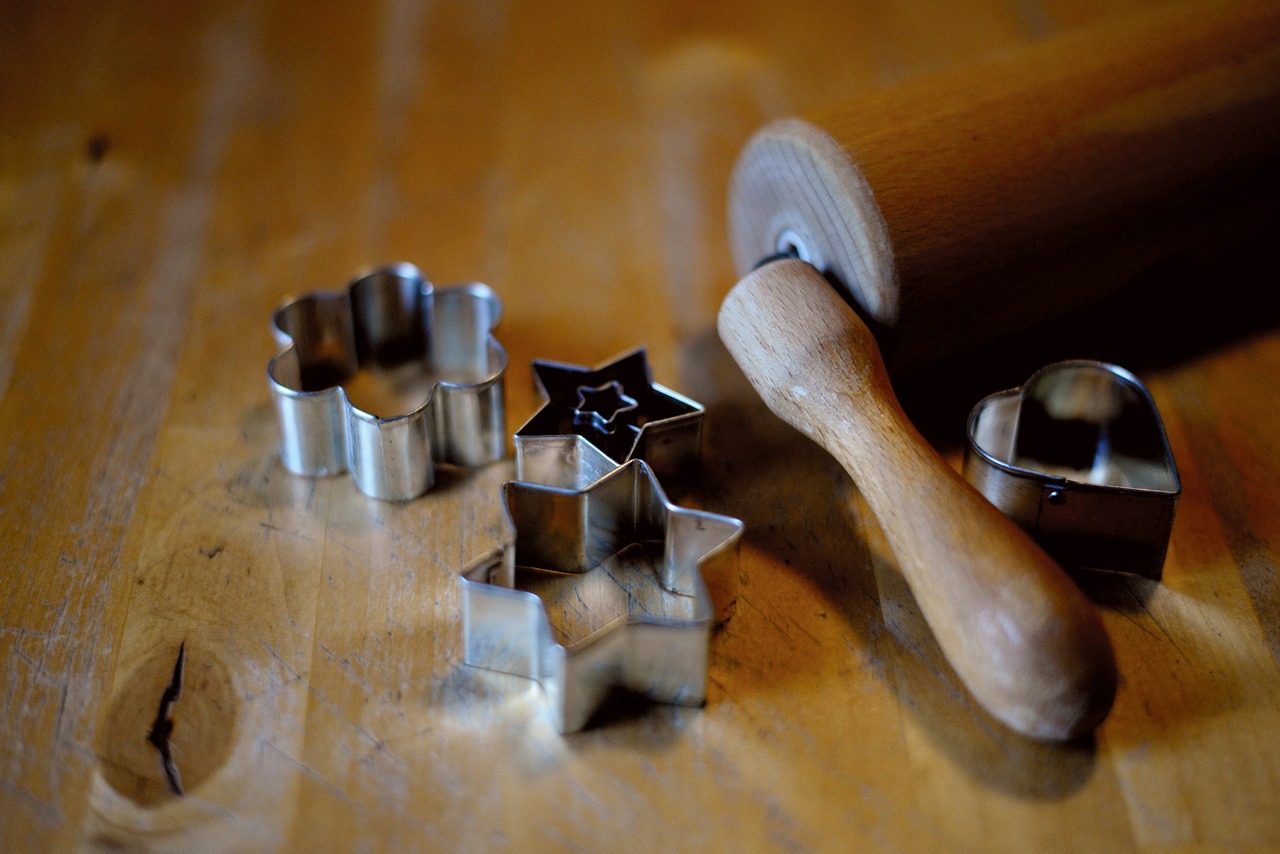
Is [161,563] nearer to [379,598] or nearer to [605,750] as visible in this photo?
[379,598]

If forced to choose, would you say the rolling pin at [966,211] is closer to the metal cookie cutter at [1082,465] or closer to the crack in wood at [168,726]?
the metal cookie cutter at [1082,465]

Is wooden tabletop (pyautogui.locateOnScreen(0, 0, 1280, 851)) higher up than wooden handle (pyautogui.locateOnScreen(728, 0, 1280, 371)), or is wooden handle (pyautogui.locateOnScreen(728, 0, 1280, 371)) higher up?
wooden handle (pyautogui.locateOnScreen(728, 0, 1280, 371))

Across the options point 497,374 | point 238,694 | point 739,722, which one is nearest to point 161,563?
point 238,694

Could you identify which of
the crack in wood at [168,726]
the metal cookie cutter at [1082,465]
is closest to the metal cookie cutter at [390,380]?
the crack in wood at [168,726]

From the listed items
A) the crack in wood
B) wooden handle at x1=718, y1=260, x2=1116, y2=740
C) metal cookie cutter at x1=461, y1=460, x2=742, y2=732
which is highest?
wooden handle at x1=718, y1=260, x2=1116, y2=740

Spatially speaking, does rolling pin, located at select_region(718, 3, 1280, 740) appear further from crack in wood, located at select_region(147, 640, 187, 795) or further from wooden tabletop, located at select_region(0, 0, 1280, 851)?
crack in wood, located at select_region(147, 640, 187, 795)

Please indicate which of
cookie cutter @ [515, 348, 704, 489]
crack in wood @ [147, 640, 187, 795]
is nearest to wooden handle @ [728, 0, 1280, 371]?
cookie cutter @ [515, 348, 704, 489]
